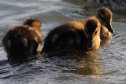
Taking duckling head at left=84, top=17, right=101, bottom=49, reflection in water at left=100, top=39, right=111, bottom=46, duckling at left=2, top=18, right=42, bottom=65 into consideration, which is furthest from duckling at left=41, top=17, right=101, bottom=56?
reflection in water at left=100, top=39, right=111, bottom=46

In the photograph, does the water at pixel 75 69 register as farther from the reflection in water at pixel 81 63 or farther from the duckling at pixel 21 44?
the duckling at pixel 21 44

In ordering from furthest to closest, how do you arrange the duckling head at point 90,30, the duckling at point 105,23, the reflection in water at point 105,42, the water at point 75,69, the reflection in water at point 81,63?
1. the duckling at point 105,23
2. the reflection in water at point 105,42
3. the duckling head at point 90,30
4. the reflection in water at point 81,63
5. the water at point 75,69

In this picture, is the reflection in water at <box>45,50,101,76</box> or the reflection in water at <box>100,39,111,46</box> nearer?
the reflection in water at <box>45,50,101,76</box>

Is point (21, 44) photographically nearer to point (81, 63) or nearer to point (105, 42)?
point (81, 63)

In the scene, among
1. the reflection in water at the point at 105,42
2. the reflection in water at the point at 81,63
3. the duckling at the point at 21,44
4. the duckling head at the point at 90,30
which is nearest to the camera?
the reflection in water at the point at 81,63

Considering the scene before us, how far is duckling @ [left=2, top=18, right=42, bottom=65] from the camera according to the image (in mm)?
5223

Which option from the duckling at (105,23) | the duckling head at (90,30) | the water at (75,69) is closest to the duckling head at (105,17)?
the duckling at (105,23)

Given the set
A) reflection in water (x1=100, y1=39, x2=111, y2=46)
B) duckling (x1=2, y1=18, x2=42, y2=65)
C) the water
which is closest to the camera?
the water

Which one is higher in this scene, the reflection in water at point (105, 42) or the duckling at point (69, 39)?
the duckling at point (69, 39)

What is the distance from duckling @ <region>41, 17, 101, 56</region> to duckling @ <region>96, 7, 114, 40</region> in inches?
36.1

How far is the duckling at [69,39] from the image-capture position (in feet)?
17.7

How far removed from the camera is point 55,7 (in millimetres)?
7926

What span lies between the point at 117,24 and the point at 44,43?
183 centimetres

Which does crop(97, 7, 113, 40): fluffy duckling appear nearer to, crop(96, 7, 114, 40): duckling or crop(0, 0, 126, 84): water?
crop(96, 7, 114, 40): duckling
